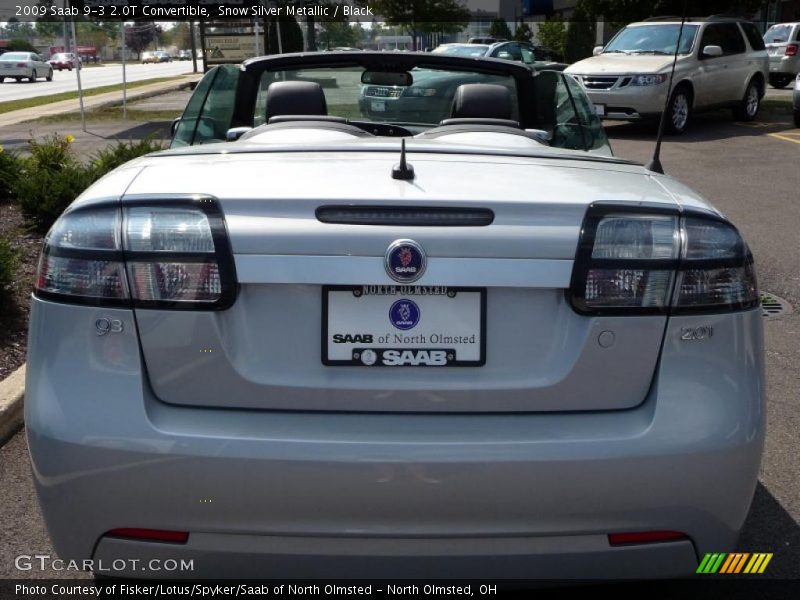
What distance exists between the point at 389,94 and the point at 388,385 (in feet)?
9.22

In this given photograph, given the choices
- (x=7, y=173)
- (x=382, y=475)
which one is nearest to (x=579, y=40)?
(x=7, y=173)

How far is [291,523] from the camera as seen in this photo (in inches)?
93.2

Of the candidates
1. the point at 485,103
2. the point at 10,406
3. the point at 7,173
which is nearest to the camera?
the point at 485,103

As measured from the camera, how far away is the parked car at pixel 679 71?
55.7 ft

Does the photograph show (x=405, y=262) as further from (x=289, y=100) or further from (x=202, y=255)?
(x=289, y=100)

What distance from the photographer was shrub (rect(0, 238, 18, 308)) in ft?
18.1

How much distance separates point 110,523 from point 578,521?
111 cm

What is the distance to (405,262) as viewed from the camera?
237cm

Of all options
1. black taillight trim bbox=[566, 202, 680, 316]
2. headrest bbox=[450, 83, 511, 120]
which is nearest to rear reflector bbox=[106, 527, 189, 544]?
black taillight trim bbox=[566, 202, 680, 316]

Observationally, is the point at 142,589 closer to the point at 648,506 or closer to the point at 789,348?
the point at 648,506

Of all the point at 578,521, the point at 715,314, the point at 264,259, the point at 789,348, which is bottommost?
the point at 789,348

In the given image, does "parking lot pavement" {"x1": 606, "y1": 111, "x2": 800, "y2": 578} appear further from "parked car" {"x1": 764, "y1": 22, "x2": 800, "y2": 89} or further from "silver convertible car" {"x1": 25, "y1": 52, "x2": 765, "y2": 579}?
"parked car" {"x1": 764, "y1": 22, "x2": 800, "y2": 89}

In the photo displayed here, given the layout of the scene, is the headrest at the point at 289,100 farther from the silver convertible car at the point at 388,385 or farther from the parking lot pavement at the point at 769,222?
the parking lot pavement at the point at 769,222

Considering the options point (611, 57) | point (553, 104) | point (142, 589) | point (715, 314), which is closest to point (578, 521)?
point (715, 314)
